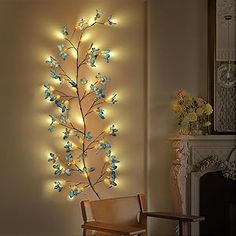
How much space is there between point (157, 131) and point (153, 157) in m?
0.26

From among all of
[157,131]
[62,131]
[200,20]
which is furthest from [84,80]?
[200,20]

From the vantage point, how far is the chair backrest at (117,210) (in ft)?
14.2

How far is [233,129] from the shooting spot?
16.6ft

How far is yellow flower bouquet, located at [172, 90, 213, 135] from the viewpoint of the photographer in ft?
16.0

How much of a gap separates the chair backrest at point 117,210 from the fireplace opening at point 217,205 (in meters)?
0.76

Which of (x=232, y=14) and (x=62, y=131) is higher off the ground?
(x=232, y=14)

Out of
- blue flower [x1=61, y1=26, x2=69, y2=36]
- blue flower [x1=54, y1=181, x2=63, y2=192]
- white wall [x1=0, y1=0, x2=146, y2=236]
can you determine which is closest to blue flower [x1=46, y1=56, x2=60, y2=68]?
white wall [x1=0, y1=0, x2=146, y2=236]

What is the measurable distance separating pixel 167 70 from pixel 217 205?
55.0 inches

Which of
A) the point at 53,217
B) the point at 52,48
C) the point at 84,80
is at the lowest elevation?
the point at 53,217

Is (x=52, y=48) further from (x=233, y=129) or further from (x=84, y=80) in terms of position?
(x=233, y=129)

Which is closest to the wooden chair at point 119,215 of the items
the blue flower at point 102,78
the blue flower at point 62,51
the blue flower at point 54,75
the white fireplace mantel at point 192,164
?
the white fireplace mantel at point 192,164

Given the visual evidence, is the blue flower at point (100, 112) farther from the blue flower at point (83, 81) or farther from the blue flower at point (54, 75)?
the blue flower at point (54, 75)

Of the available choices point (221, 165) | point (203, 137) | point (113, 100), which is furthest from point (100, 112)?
point (221, 165)

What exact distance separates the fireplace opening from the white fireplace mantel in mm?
72
